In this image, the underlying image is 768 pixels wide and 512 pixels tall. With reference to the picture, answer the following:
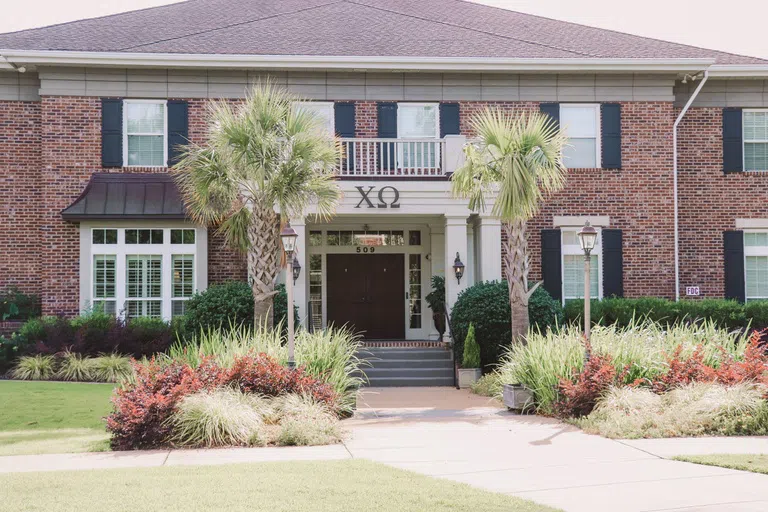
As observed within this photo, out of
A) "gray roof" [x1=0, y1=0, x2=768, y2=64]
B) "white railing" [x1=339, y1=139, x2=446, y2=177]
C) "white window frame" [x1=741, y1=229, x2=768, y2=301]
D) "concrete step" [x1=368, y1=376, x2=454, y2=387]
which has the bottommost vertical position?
"concrete step" [x1=368, y1=376, x2=454, y2=387]

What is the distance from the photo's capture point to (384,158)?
17.7 metres

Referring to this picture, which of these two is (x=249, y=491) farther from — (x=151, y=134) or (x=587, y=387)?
(x=151, y=134)

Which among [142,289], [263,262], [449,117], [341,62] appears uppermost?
[341,62]

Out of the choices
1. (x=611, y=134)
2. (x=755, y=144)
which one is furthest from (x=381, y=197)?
(x=755, y=144)

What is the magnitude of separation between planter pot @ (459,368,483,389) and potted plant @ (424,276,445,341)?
2.73 m

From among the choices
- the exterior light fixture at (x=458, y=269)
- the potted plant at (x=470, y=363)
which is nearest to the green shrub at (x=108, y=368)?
the potted plant at (x=470, y=363)

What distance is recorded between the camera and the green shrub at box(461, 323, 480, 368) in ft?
47.7

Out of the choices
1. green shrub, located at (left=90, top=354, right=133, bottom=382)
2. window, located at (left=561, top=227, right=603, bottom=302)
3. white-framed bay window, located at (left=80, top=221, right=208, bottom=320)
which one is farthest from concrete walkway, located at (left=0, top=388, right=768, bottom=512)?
window, located at (left=561, top=227, right=603, bottom=302)

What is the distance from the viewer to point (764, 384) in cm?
1012

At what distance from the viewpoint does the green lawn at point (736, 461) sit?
23.8ft

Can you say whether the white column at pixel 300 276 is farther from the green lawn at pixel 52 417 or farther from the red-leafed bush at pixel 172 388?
the red-leafed bush at pixel 172 388

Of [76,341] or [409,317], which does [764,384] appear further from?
[76,341]

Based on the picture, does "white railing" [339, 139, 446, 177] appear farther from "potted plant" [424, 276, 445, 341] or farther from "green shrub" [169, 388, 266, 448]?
"green shrub" [169, 388, 266, 448]

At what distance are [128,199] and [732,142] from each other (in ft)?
44.4
